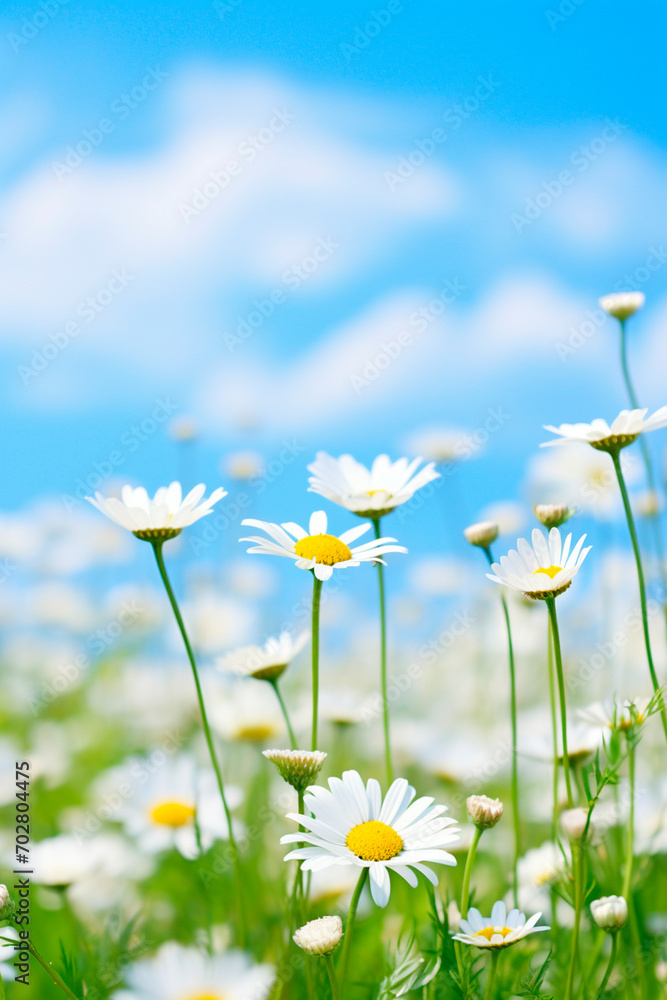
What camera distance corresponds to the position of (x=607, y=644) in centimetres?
154

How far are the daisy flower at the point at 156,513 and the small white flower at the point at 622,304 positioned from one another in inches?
22.1

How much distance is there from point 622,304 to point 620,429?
29 cm

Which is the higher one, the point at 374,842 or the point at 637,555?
the point at 637,555

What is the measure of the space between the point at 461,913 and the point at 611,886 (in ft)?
1.57

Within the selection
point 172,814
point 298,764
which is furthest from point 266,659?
point 172,814

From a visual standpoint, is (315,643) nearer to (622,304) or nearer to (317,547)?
(317,547)

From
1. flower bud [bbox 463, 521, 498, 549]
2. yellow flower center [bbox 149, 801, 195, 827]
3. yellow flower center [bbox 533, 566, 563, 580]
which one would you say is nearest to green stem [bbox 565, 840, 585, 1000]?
yellow flower center [bbox 533, 566, 563, 580]

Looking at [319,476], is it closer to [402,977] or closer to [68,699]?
[402,977]

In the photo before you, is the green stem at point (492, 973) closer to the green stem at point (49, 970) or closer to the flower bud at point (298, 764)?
the flower bud at point (298, 764)

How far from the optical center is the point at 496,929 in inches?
30.9

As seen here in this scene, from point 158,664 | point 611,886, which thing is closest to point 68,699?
point 158,664

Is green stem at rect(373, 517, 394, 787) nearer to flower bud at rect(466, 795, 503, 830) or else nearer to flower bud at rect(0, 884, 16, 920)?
flower bud at rect(466, 795, 503, 830)

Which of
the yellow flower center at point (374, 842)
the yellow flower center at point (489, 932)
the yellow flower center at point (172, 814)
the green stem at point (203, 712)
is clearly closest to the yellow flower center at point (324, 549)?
the green stem at point (203, 712)

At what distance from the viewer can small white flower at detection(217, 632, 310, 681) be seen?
996mm
